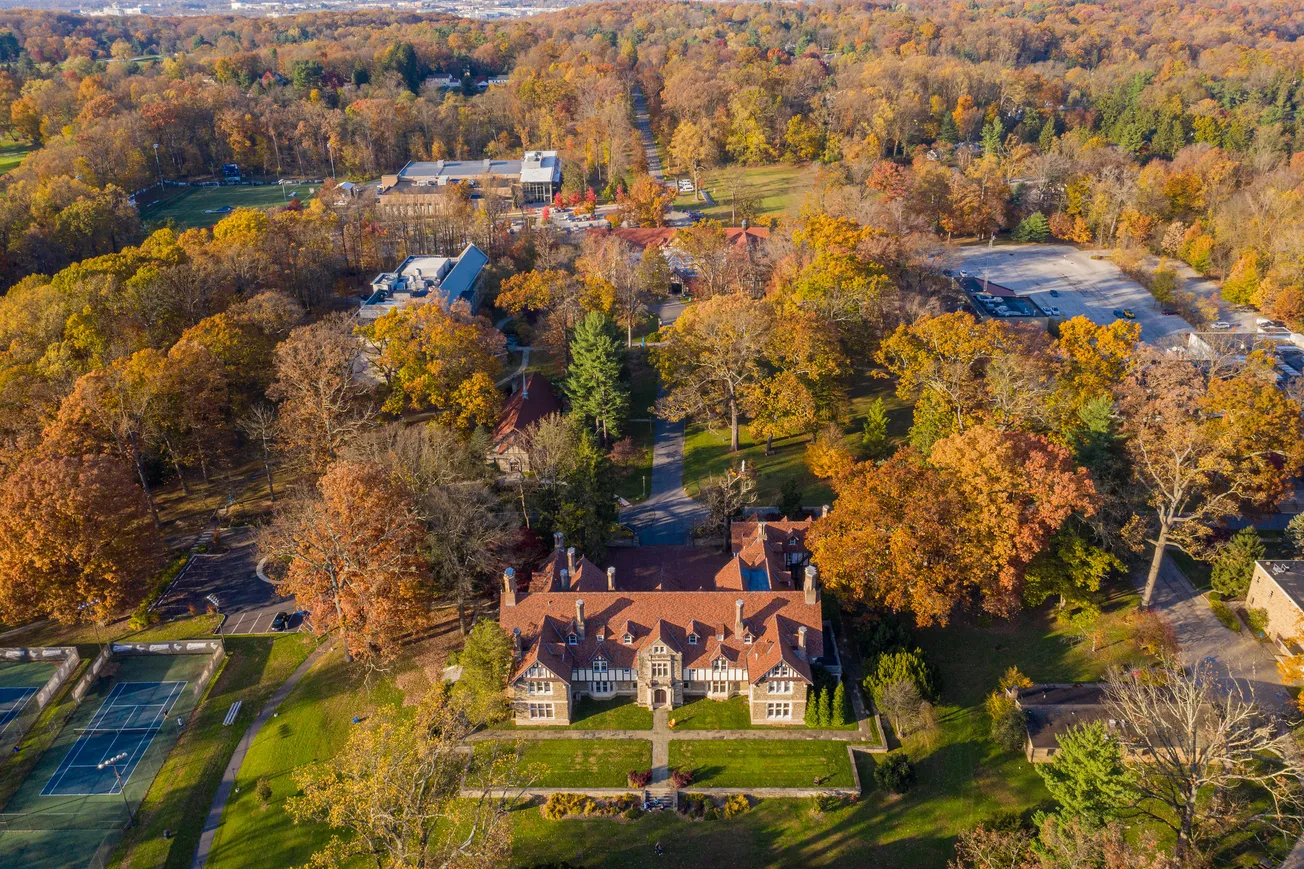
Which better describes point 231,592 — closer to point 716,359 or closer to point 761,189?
point 716,359

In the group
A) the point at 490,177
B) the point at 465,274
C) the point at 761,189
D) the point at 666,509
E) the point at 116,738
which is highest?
the point at 490,177

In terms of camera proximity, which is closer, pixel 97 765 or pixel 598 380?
pixel 97 765

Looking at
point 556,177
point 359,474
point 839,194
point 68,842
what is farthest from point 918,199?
point 68,842

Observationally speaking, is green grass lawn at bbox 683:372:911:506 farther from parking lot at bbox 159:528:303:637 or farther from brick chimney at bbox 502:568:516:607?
parking lot at bbox 159:528:303:637

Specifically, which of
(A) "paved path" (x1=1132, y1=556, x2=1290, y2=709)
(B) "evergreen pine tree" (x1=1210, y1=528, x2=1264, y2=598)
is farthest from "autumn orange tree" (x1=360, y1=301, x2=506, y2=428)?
(B) "evergreen pine tree" (x1=1210, y1=528, x2=1264, y2=598)

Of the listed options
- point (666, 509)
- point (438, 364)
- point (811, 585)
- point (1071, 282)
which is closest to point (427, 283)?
point (438, 364)

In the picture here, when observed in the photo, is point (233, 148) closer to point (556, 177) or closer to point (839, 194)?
point (556, 177)
